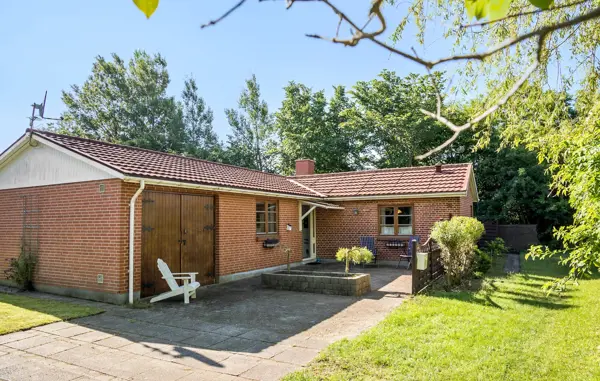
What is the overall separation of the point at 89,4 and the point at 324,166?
3025cm

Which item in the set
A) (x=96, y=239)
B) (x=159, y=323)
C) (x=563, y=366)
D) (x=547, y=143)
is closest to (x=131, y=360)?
(x=159, y=323)

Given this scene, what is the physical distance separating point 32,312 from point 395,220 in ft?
39.8

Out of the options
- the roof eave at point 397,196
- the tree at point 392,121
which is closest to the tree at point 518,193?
the tree at point 392,121

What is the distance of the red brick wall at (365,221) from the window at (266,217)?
3.40 meters

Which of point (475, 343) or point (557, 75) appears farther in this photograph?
point (557, 75)

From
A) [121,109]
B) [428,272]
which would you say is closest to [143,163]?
[428,272]

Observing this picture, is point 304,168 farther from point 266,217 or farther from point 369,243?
point 266,217

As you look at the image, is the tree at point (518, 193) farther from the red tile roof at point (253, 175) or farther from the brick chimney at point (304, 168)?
the brick chimney at point (304, 168)

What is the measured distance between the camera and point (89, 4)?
6.34 ft

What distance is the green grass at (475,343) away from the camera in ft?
15.8

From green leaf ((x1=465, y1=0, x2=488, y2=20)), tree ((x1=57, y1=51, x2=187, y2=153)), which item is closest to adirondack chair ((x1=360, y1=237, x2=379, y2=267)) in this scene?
green leaf ((x1=465, y1=0, x2=488, y2=20))

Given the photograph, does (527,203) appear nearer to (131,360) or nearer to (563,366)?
(563,366)

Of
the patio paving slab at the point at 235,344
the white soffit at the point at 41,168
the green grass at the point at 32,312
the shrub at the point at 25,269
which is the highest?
the white soffit at the point at 41,168

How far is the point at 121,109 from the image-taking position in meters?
34.2
